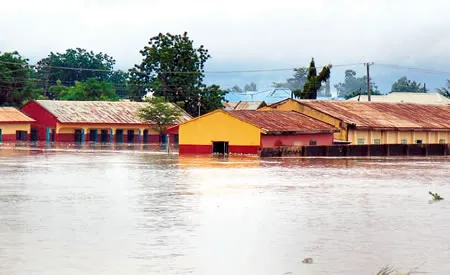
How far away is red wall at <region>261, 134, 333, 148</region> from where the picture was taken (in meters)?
56.1

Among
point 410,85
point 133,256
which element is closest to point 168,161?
point 133,256

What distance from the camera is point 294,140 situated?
5816 centimetres

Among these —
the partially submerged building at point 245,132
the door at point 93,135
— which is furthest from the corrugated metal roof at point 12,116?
the partially submerged building at point 245,132

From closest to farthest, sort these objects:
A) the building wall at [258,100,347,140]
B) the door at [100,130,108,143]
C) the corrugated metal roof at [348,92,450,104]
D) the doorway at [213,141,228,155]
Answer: the doorway at [213,141,228,155] → the building wall at [258,100,347,140] → the door at [100,130,108,143] → the corrugated metal roof at [348,92,450,104]

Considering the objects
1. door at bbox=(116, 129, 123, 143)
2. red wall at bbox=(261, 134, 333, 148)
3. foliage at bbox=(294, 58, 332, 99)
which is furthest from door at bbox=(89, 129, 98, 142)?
red wall at bbox=(261, 134, 333, 148)

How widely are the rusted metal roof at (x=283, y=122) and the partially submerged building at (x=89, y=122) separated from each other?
73.1ft

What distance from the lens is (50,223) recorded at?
21219 mm

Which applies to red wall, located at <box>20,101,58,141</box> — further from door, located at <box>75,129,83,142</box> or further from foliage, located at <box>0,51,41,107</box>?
foliage, located at <box>0,51,41,107</box>

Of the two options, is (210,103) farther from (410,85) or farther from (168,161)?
(410,85)

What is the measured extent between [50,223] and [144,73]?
249ft

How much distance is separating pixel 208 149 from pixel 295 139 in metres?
5.43

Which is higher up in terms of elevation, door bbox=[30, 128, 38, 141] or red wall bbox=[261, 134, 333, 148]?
door bbox=[30, 128, 38, 141]

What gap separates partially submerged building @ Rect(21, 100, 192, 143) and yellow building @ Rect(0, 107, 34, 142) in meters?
1.09

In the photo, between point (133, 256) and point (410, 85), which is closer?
point (133, 256)
